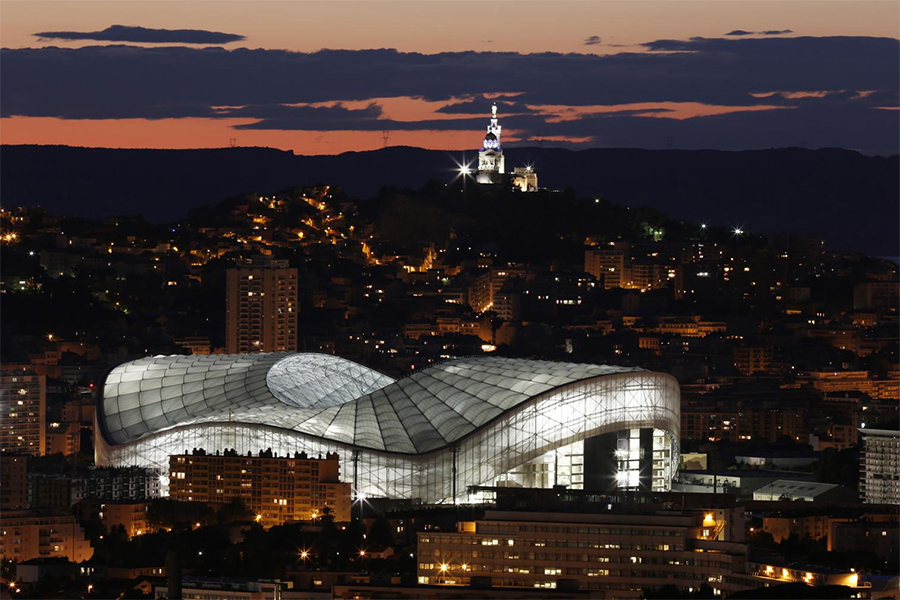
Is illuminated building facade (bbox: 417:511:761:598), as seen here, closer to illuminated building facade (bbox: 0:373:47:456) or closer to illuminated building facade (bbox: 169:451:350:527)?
illuminated building facade (bbox: 169:451:350:527)

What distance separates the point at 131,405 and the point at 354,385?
224 inches

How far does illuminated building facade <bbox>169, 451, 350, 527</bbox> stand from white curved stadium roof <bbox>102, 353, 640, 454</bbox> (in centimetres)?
145

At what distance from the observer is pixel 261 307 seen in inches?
5153

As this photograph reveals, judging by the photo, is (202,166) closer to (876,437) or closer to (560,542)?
(876,437)

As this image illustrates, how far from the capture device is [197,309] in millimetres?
138750

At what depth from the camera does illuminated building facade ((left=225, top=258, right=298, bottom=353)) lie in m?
128

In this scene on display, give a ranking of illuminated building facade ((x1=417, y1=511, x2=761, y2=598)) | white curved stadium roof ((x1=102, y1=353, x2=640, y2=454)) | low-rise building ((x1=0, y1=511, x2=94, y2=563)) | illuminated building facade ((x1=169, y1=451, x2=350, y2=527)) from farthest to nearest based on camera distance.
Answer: white curved stadium roof ((x1=102, y1=353, x2=640, y2=454)), illuminated building facade ((x1=169, y1=451, x2=350, y2=527)), low-rise building ((x1=0, y1=511, x2=94, y2=563)), illuminated building facade ((x1=417, y1=511, x2=761, y2=598))

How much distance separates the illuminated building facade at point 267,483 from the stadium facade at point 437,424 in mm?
1004

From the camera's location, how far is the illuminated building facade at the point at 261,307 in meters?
128

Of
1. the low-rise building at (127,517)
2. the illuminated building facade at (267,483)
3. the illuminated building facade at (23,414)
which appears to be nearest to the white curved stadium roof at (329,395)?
the illuminated building facade at (267,483)

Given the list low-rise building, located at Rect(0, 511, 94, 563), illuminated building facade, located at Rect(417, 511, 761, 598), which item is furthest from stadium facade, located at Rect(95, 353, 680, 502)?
illuminated building facade, located at Rect(417, 511, 761, 598)

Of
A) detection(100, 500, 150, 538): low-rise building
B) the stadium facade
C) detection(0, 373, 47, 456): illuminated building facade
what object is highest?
the stadium facade

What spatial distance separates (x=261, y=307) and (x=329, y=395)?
5188cm

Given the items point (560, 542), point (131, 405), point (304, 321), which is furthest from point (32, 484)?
point (304, 321)
